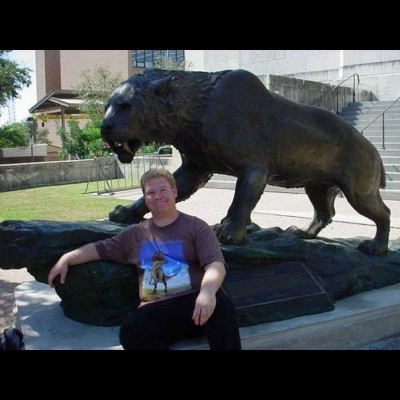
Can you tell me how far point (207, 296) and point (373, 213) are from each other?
2.37 m

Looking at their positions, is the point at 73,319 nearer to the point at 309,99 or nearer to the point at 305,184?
the point at 305,184

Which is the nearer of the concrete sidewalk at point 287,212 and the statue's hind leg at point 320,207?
the statue's hind leg at point 320,207

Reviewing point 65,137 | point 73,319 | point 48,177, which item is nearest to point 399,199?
point 73,319

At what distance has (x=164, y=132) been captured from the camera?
371cm

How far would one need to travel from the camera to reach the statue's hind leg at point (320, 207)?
4.68 metres

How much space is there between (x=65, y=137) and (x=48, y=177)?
8081 mm

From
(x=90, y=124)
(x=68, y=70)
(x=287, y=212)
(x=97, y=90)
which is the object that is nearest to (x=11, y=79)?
(x=90, y=124)

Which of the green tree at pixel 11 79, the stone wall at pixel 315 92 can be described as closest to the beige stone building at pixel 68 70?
the green tree at pixel 11 79

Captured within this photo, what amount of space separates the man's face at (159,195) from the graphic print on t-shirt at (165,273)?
0.20 meters

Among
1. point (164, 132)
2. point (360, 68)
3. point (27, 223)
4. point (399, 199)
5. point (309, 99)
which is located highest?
point (360, 68)

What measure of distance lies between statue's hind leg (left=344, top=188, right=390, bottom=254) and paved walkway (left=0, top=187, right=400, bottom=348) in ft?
9.45

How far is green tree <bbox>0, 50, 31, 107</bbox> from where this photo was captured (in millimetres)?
20797

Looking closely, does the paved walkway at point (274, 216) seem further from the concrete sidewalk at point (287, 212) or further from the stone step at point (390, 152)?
the stone step at point (390, 152)

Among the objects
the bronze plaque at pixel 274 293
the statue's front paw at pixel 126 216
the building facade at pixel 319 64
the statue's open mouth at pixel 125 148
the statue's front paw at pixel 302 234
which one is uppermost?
the building facade at pixel 319 64
